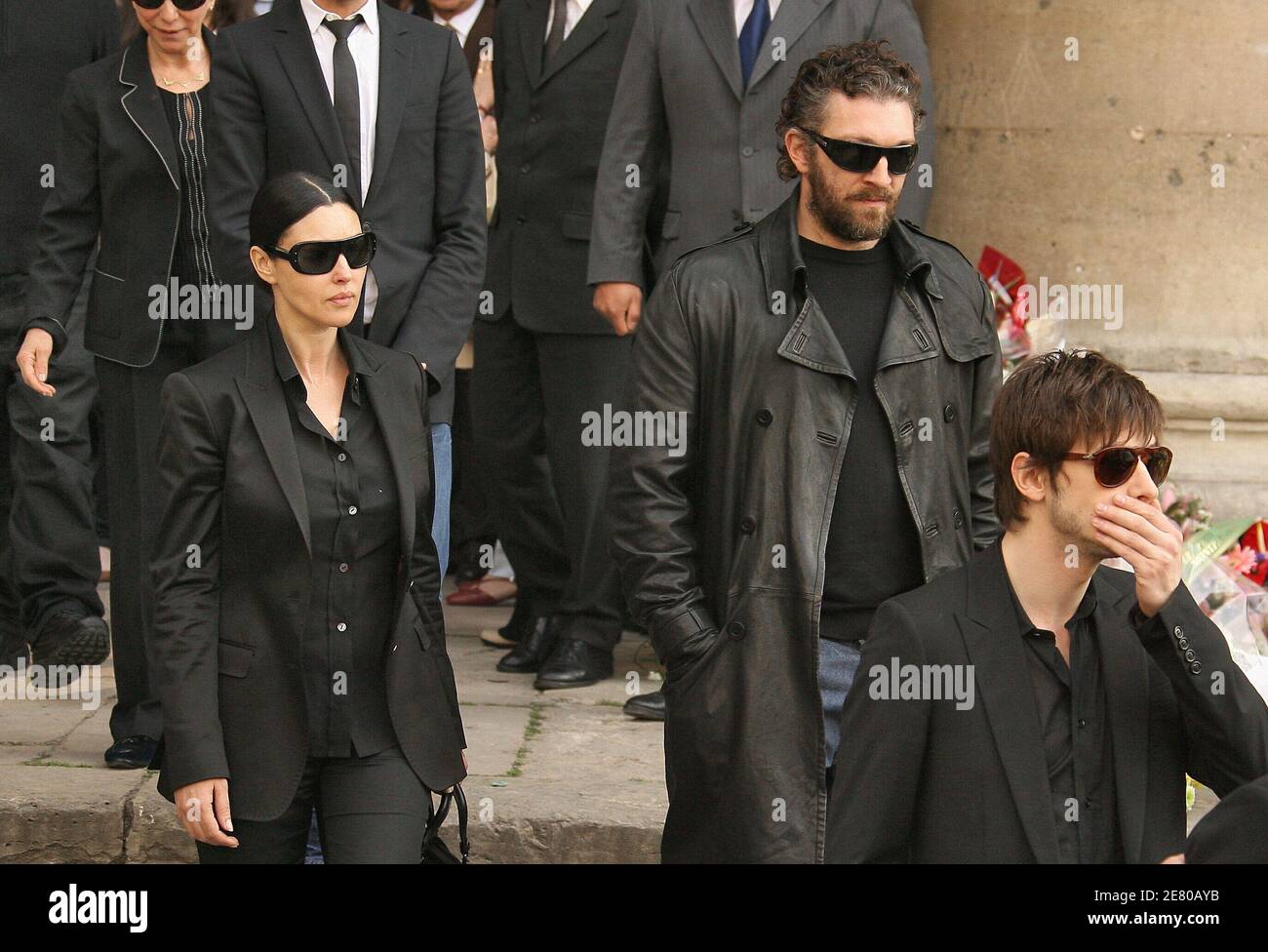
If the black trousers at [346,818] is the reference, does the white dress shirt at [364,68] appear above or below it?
above

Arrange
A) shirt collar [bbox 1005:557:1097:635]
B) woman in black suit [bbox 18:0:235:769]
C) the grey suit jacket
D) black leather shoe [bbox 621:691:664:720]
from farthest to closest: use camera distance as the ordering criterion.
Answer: black leather shoe [bbox 621:691:664:720]
woman in black suit [bbox 18:0:235:769]
the grey suit jacket
shirt collar [bbox 1005:557:1097:635]

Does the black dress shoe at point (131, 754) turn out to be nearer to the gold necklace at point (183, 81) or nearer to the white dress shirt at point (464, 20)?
the gold necklace at point (183, 81)

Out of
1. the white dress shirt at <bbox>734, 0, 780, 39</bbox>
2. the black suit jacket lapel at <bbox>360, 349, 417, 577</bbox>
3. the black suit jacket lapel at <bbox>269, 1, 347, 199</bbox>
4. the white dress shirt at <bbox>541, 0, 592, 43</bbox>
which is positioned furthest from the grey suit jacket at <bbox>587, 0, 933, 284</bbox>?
the black suit jacket lapel at <bbox>360, 349, 417, 577</bbox>

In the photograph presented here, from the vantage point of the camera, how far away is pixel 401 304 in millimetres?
5371

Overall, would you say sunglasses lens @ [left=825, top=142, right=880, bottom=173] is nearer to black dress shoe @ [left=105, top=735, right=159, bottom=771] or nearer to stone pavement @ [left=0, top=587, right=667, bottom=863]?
stone pavement @ [left=0, top=587, right=667, bottom=863]

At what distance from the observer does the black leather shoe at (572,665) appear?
21.4 feet

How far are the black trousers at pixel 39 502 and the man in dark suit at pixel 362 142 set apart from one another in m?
1.57

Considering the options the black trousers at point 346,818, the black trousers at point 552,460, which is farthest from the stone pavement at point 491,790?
the black trousers at point 346,818

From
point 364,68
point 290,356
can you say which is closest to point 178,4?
point 364,68

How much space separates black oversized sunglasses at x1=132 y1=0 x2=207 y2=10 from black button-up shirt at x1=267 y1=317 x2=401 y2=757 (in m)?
1.80

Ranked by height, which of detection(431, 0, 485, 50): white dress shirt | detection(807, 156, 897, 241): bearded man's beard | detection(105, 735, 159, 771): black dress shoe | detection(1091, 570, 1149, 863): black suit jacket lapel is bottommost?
detection(105, 735, 159, 771): black dress shoe

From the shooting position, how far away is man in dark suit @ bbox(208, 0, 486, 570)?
5.32 meters
